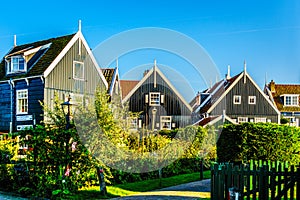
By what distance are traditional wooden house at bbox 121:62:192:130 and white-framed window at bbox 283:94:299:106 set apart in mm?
19994

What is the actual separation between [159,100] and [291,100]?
22.5 meters

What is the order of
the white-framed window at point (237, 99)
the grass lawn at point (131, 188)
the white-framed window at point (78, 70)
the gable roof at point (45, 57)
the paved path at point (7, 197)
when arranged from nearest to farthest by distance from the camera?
the paved path at point (7, 197) < the grass lawn at point (131, 188) < the gable roof at point (45, 57) < the white-framed window at point (78, 70) < the white-framed window at point (237, 99)

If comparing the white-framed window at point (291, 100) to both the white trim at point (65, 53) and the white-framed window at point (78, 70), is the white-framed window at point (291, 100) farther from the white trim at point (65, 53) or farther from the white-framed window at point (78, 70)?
the white-framed window at point (78, 70)

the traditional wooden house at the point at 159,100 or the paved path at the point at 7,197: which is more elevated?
the traditional wooden house at the point at 159,100

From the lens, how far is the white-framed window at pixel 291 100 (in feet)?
157

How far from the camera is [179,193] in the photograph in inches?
440

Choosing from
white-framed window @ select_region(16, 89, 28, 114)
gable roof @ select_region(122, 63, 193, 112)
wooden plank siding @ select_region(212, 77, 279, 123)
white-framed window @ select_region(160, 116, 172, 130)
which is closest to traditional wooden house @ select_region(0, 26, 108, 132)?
white-framed window @ select_region(16, 89, 28, 114)

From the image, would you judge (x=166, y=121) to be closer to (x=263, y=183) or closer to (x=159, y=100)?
(x=159, y=100)

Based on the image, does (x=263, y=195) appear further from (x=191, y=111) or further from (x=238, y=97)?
(x=238, y=97)

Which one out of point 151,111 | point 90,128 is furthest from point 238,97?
point 90,128

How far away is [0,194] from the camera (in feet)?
37.6

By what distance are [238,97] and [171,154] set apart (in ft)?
83.4

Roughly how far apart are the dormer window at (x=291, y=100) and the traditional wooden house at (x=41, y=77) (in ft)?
98.2

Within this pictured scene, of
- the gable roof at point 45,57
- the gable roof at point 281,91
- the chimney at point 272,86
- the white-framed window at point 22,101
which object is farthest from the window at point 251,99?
the white-framed window at point 22,101
